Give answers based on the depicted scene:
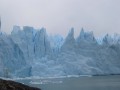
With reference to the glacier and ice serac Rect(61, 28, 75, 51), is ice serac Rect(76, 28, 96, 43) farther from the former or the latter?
ice serac Rect(61, 28, 75, 51)

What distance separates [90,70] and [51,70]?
972cm

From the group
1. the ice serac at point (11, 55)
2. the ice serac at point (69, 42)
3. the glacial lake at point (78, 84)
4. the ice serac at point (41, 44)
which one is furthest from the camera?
the ice serac at point (69, 42)

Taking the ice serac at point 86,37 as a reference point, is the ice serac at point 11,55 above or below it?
below

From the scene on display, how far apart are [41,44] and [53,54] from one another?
13.6 feet

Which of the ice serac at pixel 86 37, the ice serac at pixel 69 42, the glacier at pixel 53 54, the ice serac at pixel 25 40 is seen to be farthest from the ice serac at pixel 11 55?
the ice serac at pixel 86 37

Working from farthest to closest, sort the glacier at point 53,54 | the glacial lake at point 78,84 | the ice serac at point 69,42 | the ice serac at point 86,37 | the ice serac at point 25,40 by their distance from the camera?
the ice serac at point 86,37 → the ice serac at point 69,42 → the ice serac at point 25,40 → the glacier at point 53,54 → the glacial lake at point 78,84

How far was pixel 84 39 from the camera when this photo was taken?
7056 centimetres

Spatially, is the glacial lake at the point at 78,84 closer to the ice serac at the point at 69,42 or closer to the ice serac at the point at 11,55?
the ice serac at the point at 11,55

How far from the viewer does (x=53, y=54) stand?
67000 millimetres

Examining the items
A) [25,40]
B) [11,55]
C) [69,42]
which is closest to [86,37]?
[69,42]

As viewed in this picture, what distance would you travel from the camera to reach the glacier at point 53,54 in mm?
60188

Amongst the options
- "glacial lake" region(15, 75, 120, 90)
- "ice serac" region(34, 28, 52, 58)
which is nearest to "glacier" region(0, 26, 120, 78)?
"ice serac" region(34, 28, 52, 58)

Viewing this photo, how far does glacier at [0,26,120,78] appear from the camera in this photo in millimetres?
60188

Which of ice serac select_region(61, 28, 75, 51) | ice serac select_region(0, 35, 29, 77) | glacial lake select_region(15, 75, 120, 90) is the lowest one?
glacial lake select_region(15, 75, 120, 90)
